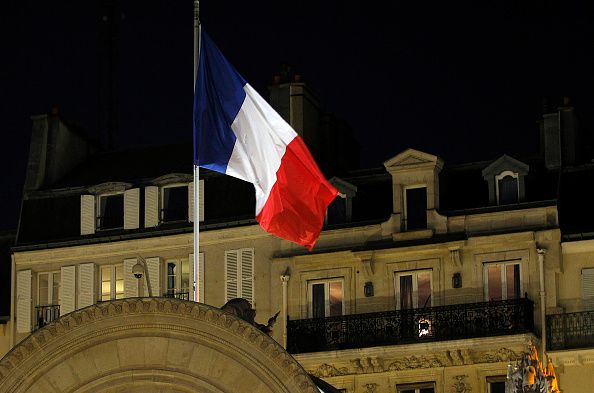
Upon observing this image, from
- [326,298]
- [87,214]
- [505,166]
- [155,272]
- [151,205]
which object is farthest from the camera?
[87,214]

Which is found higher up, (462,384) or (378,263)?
(378,263)

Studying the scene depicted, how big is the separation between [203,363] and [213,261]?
3829 cm

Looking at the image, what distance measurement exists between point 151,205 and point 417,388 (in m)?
10.1

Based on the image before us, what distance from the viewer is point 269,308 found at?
213 feet

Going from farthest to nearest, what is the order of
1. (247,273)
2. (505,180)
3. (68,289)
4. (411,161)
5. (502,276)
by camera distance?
(68,289) → (247,273) → (411,161) → (505,180) → (502,276)

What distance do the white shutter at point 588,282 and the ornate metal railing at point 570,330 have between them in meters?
0.67

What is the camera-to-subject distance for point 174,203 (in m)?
66.8

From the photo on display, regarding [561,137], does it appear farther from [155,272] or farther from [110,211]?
[110,211]

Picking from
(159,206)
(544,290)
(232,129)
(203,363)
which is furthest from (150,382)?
(159,206)

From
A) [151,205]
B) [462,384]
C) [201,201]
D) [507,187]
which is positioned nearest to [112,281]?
[151,205]

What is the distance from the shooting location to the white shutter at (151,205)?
6656cm

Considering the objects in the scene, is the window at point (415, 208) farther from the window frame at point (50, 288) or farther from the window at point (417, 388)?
the window frame at point (50, 288)

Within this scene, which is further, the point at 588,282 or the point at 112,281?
the point at 112,281

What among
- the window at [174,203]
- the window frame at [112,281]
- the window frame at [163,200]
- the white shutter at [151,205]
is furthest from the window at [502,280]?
the window frame at [112,281]
